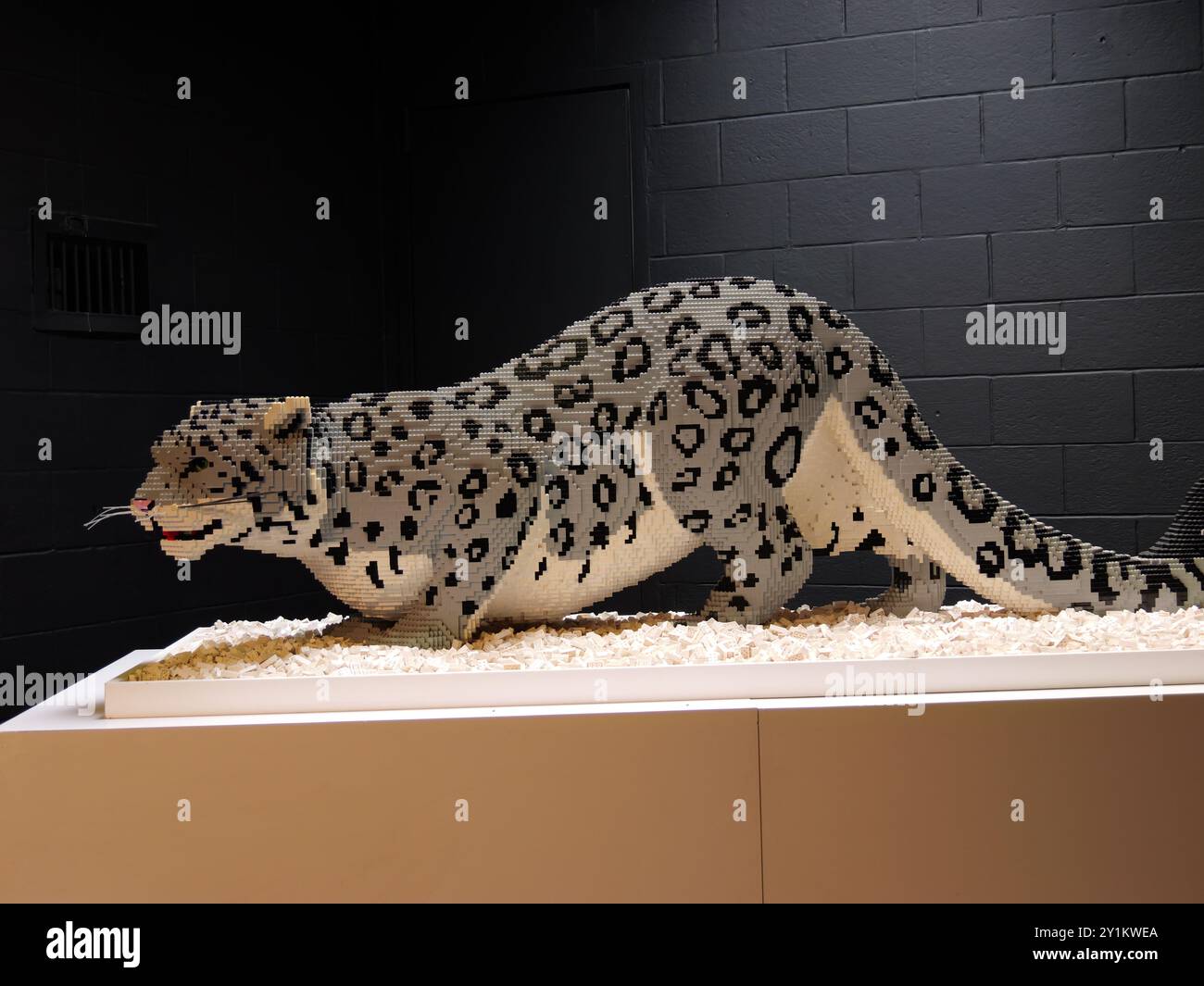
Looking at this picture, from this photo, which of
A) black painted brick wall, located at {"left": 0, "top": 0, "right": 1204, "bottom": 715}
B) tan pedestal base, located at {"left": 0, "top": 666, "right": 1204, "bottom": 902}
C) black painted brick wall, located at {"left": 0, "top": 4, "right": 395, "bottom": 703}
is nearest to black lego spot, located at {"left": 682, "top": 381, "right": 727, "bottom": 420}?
tan pedestal base, located at {"left": 0, "top": 666, "right": 1204, "bottom": 902}

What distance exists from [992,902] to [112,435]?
6.89ft

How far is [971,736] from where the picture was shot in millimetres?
1478

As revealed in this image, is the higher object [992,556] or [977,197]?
[977,197]

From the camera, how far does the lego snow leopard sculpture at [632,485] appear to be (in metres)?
1.73

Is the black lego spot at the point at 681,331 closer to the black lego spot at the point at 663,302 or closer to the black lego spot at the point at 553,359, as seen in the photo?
the black lego spot at the point at 663,302

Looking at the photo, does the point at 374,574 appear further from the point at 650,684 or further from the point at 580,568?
the point at 650,684

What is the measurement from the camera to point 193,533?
5.52 feet

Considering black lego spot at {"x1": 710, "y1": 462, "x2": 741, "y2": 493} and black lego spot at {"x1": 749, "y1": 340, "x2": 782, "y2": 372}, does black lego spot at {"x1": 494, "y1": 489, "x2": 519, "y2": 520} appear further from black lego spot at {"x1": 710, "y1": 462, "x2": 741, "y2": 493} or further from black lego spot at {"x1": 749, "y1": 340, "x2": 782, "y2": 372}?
black lego spot at {"x1": 749, "y1": 340, "x2": 782, "y2": 372}

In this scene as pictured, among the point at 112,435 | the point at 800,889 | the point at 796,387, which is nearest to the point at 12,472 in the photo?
the point at 112,435

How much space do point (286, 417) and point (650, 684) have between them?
656 mm

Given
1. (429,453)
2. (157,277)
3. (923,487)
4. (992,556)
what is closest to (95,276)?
(157,277)

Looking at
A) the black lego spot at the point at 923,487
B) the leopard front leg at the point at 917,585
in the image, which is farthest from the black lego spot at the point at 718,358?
the leopard front leg at the point at 917,585

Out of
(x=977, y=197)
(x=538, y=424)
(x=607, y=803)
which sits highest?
(x=977, y=197)
